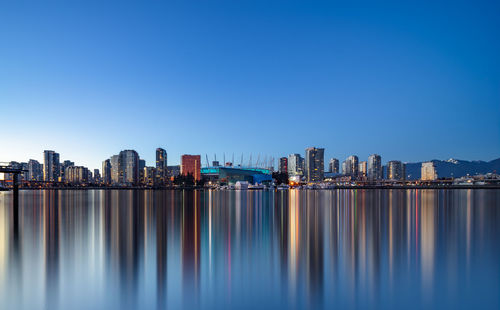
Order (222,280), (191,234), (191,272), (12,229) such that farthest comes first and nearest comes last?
(12,229), (191,234), (191,272), (222,280)

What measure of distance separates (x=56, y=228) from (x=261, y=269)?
744 inches

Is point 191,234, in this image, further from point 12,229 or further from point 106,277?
point 12,229

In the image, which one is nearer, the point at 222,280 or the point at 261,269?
the point at 222,280

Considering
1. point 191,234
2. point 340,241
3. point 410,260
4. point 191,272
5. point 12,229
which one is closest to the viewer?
point 191,272

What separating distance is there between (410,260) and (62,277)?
46.5ft

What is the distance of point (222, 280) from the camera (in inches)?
456

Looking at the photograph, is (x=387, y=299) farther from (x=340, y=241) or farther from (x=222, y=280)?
(x=340, y=241)

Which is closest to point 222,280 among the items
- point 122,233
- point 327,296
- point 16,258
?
point 327,296

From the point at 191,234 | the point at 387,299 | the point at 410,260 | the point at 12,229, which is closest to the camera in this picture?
the point at 387,299

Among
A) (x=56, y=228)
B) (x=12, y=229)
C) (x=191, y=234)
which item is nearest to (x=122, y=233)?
(x=191, y=234)

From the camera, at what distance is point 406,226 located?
974 inches

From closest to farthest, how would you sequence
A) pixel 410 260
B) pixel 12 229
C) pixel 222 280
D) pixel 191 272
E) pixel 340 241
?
pixel 222 280 < pixel 191 272 < pixel 410 260 < pixel 340 241 < pixel 12 229

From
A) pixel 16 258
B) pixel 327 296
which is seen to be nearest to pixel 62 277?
pixel 16 258

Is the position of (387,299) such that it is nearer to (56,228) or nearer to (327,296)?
(327,296)
